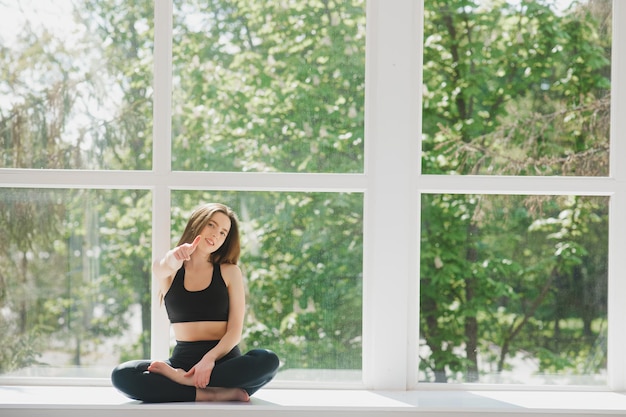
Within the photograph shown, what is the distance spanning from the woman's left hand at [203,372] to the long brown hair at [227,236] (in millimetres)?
345

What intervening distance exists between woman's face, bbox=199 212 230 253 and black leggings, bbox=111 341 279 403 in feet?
1.21

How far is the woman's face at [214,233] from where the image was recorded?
2.65 metres

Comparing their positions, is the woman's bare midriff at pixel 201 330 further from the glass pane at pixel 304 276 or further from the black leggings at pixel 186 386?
the glass pane at pixel 304 276

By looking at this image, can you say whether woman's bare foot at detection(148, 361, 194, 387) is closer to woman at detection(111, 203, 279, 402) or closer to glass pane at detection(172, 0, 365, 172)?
woman at detection(111, 203, 279, 402)

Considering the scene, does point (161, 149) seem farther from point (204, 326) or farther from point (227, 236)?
point (204, 326)

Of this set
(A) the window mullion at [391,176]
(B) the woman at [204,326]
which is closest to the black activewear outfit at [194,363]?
(B) the woman at [204,326]

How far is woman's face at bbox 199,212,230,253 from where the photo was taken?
104 inches

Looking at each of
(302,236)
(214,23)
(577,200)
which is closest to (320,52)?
(214,23)

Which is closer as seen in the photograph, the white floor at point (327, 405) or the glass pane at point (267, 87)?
the white floor at point (327, 405)

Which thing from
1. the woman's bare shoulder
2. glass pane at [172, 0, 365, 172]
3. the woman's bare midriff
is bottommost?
the woman's bare midriff

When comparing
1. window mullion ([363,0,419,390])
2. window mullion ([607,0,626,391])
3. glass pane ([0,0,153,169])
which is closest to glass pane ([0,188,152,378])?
glass pane ([0,0,153,169])

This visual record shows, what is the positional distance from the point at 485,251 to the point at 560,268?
0.27 m

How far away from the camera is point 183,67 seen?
283 cm

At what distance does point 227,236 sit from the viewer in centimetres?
270
